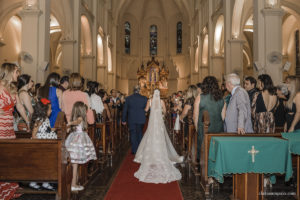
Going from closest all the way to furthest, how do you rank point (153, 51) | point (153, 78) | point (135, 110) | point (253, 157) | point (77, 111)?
point (253, 157) < point (77, 111) < point (135, 110) < point (153, 78) < point (153, 51)

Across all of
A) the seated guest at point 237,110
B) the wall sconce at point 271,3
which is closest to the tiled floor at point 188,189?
the seated guest at point 237,110

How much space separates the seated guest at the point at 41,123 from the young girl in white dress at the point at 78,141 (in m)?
0.31

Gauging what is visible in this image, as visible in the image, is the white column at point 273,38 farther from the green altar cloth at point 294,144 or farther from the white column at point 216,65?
the white column at point 216,65

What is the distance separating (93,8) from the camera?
17.6 m

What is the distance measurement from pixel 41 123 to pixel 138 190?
1.87 m

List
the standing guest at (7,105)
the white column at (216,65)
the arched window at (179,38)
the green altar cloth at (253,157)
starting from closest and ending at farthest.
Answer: the green altar cloth at (253,157)
the standing guest at (7,105)
the white column at (216,65)
the arched window at (179,38)

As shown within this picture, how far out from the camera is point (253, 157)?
369cm

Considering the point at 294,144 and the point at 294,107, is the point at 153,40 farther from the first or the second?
the point at 294,144

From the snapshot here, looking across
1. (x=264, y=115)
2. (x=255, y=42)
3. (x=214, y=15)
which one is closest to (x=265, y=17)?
(x=255, y=42)

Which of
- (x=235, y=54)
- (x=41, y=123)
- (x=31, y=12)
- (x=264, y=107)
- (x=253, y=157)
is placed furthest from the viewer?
(x=235, y=54)

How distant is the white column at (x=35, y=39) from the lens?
972 centimetres

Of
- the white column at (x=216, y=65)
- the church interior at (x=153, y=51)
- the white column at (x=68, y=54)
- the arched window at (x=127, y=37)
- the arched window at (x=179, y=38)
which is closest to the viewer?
the church interior at (x=153, y=51)

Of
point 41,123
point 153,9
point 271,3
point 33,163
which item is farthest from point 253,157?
point 153,9

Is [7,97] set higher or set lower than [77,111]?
higher
